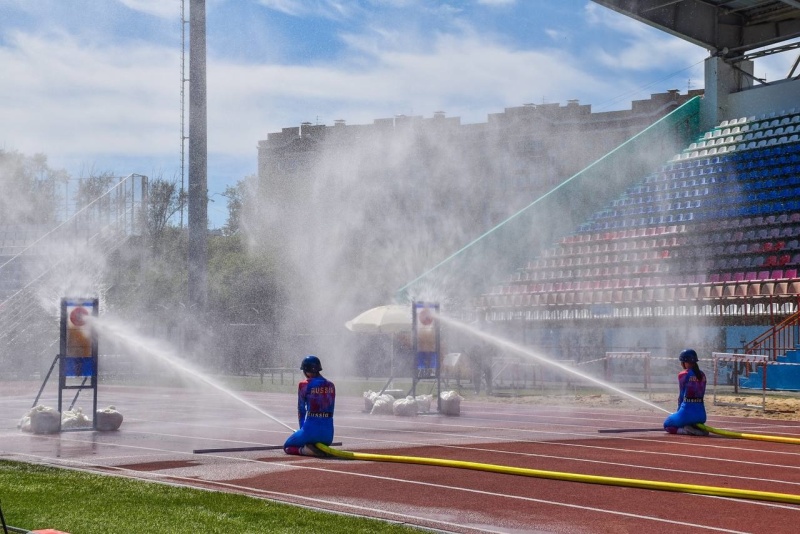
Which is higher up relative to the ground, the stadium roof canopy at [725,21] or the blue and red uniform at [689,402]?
the stadium roof canopy at [725,21]

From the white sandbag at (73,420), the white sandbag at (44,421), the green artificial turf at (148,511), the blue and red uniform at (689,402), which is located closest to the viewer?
A: the green artificial turf at (148,511)

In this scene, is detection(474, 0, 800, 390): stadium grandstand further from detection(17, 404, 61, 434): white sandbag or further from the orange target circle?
detection(17, 404, 61, 434): white sandbag

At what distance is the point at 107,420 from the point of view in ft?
56.9

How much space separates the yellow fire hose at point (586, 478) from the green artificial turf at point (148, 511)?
3078 millimetres

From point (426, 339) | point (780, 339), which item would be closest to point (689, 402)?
point (426, 339)

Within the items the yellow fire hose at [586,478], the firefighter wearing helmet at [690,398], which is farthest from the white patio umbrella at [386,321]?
the yellow fire hose at [586,478]

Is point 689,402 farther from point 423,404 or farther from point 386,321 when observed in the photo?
point 386,321

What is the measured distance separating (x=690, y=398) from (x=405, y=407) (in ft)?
21.4

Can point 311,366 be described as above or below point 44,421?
above

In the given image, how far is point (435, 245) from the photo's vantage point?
202 feet

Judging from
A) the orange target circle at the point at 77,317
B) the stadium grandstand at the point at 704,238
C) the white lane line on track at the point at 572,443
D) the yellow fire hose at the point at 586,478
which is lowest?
the white lane line on track at the point at 572,443

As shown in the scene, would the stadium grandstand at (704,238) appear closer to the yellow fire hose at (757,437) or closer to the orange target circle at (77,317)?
the yellow fire hose at (757,437)

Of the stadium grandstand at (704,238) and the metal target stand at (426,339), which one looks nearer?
the metal target stand at (426,339)

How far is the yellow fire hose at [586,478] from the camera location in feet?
32.0
